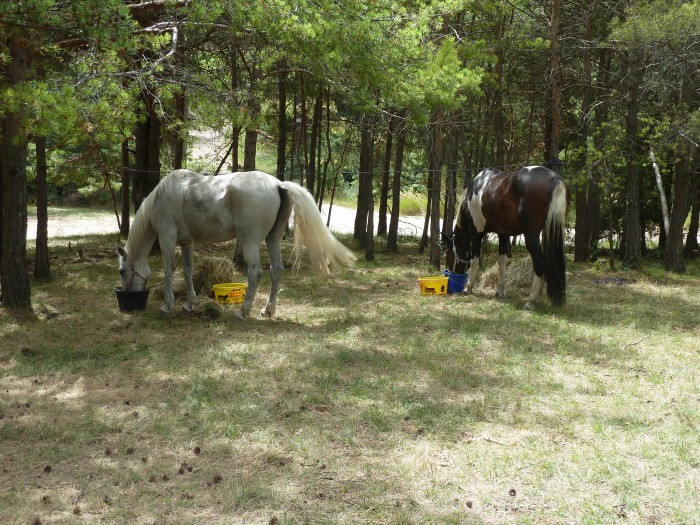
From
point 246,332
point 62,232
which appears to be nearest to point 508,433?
point 246,332

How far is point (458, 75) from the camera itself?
927cm

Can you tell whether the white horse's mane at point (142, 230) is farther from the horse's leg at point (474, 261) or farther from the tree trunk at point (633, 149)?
the tree trunk at point (633, 149)

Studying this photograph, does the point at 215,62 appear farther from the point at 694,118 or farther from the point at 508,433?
the point at 508,433

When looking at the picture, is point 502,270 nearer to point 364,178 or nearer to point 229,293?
point 229,293

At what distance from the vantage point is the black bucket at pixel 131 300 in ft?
27.9

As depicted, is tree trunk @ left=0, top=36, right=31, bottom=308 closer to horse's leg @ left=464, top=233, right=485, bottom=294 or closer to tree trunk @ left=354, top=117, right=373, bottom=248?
horse's leg @ left=464, top=233, right=485, bottom=294

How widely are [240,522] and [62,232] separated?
19.8m

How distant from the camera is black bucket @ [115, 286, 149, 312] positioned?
850 centimetres

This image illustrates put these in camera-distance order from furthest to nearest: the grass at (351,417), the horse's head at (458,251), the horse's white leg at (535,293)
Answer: the horse's head at (458,251) → the horse's white leg at (535,293) → the grass at (351,417)

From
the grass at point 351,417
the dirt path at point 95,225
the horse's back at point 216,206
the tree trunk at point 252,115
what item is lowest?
the grass at point 351,417

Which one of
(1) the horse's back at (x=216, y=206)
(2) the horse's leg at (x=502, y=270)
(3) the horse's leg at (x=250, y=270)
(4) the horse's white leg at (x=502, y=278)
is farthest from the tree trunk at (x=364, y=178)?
(3) the horse's leg at (x=250, y=270)

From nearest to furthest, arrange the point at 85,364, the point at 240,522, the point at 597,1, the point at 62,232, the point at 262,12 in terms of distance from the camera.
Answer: the point at 240,522, the point at 85,364, the point at 262,12, the point at 597,1, the point at 62,232

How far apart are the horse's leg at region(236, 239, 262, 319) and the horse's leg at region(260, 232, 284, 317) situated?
0.21 m

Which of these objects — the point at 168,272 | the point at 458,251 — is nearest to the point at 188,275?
the point at 168,272
